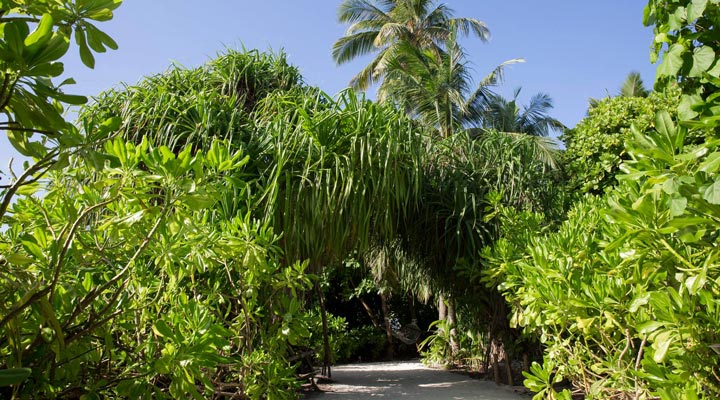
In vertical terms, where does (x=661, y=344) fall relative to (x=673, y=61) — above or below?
below

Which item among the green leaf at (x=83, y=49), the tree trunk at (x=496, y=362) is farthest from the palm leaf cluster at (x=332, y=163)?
the green leaf at (x=83, y=49)

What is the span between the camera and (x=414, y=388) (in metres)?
4.93

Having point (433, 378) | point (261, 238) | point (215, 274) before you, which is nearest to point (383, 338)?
point (433, 378)

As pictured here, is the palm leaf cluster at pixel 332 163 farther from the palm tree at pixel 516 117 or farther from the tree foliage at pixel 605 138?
the palm tree at pixel 516 117

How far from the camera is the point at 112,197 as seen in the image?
1.14 meters

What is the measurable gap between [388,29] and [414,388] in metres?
9.83

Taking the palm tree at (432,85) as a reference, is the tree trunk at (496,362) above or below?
below

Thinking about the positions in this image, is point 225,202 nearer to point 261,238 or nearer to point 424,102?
point 261,238

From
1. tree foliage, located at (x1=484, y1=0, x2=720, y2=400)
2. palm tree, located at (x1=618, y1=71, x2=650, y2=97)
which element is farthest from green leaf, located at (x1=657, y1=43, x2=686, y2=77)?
palm tree, located at (x1=618, y1=71, x2=650, y2=97)

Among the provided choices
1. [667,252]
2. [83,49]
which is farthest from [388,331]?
[83,49]

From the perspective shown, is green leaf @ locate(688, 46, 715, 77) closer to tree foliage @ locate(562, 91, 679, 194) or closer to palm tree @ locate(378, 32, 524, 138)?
tree foliage @ locate(562, 91, 679, 194)

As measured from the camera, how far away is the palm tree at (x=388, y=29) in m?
12.8

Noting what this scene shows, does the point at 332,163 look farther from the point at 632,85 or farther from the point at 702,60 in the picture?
the point at 632,85

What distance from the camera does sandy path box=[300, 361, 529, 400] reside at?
4.38 meters
